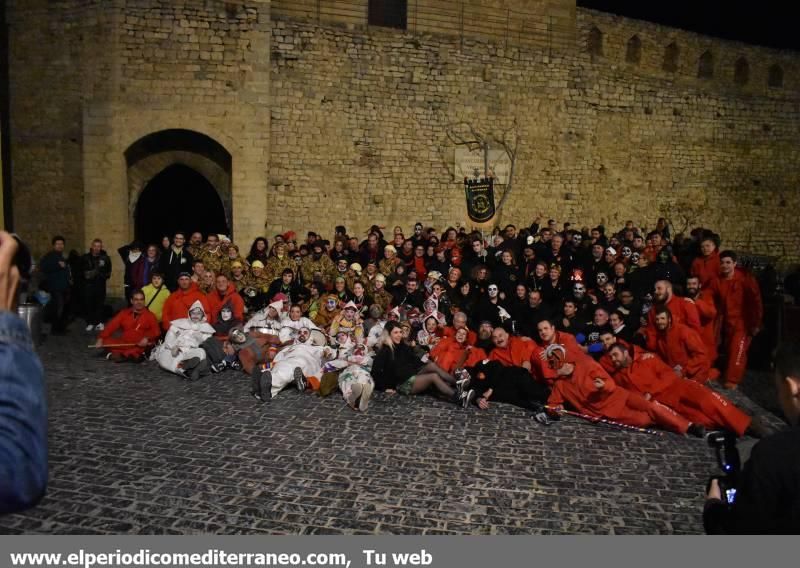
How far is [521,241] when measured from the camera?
460 inches

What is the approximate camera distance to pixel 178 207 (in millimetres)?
16844

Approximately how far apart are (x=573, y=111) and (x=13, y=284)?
17.0 meters

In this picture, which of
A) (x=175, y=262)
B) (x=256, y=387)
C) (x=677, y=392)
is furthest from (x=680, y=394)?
(x=175, y=262)

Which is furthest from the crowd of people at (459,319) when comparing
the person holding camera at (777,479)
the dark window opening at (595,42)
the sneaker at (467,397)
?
the dark window opening at (595,42)

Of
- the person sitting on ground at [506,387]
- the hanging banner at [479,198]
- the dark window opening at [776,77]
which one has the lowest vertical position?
the person sitting on ground at [506,387]

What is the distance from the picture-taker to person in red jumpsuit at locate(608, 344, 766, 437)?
596cm

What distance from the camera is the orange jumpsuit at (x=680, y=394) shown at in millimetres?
5961

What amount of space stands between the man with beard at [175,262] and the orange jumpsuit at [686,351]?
777 centimetres

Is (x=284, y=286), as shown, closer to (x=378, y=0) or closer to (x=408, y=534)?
(x=408, y=534)

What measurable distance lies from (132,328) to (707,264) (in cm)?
881

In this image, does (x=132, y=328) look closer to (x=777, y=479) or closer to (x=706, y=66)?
(x=777, y=479)

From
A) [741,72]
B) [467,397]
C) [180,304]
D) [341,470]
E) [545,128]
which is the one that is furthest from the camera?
[741,72]

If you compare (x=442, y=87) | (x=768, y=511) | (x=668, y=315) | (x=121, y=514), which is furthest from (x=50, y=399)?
(x=442, y=87)

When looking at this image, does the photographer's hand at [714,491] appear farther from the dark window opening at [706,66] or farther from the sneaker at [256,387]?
the dark window opening at [706,66]
